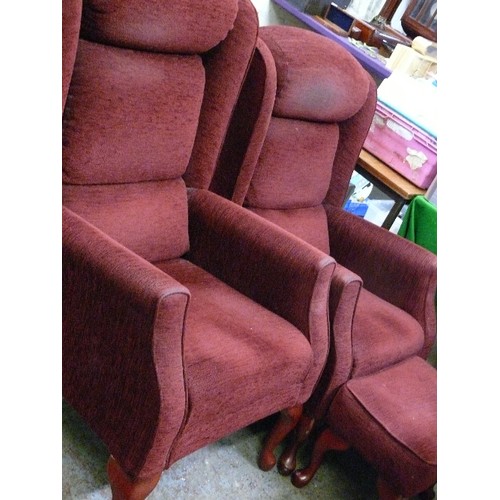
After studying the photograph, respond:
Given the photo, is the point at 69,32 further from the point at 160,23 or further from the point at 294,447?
the point at 294,447

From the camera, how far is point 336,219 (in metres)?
2.05

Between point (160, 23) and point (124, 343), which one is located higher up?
point (160, 23)

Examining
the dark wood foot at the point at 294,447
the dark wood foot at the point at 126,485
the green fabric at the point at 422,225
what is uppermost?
the green fabric at the point at 422,225

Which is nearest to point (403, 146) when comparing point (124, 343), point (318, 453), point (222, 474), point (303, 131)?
point (303, 131)

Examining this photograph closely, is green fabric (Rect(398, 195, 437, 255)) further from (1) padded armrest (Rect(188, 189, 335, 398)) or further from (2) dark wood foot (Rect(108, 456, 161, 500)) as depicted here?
(2) dark wood foot (Rect(108, 456, 161, 500))

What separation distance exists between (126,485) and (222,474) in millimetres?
429

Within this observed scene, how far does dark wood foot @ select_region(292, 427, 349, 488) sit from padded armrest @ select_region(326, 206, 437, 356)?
18.6 inches

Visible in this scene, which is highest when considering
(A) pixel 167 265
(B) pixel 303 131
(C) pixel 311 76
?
(C) pixel 311 76

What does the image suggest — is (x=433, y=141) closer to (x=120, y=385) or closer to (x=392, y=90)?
(x=392, y=90)

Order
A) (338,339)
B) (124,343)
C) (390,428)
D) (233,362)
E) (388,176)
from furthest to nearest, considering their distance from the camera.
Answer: (388,176) → (338,339) → (390,428) → (233,362) → (124,343)

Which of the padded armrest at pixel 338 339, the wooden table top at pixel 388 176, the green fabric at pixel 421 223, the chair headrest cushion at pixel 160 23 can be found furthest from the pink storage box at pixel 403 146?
the chair headrest cushion at pixel 160 23

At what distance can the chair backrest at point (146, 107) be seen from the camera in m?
1.29

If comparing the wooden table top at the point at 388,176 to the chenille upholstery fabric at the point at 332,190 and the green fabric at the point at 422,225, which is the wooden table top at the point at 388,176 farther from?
the chenille upholstery fabric at the point at 332,190
